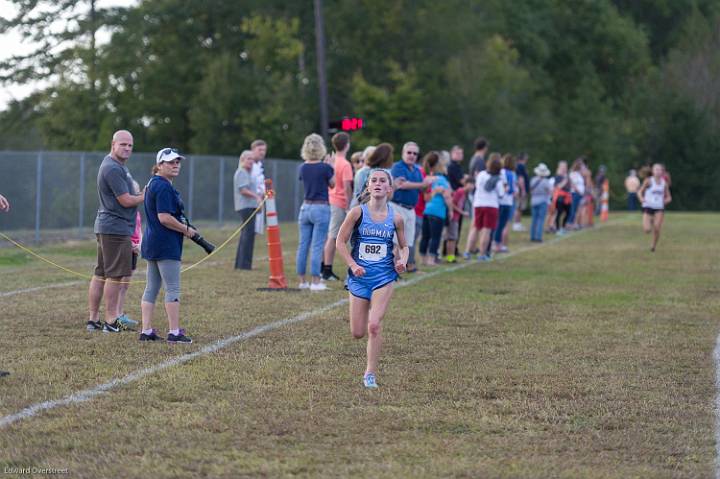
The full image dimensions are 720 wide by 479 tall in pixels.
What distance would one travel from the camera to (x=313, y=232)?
610 inches

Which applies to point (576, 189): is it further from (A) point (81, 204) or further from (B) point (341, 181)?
(B) point (341, 181)

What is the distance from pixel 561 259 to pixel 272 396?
14507mm

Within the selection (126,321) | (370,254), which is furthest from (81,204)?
(370,254)

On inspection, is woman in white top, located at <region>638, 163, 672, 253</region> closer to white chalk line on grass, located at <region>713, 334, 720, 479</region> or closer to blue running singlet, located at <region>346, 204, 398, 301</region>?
white chalk line on grass, located at <region>713, 334, 720, 479</region>

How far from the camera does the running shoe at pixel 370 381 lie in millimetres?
8555

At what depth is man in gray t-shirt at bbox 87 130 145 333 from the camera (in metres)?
11.2

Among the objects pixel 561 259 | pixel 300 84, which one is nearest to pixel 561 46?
pixel 300 84

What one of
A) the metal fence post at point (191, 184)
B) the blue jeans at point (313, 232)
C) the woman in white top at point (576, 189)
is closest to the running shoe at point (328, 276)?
the blue jeans at point (313, 232)

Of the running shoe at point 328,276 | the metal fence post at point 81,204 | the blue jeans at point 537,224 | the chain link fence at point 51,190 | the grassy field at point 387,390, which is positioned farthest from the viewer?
the blue jeans at point 537,224

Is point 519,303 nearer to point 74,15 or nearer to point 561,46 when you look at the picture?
point 74,15

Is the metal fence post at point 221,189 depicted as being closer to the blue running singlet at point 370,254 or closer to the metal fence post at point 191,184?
the metal fence post at point 191,184

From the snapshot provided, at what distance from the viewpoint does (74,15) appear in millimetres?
51719

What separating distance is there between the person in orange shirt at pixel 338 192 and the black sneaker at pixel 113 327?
4.95 m

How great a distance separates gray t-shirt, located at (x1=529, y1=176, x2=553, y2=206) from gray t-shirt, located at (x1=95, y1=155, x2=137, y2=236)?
17.9 metres
